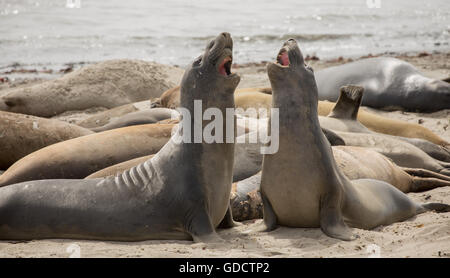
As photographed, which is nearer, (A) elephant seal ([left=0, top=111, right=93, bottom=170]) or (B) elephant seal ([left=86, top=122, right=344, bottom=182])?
(B) elephant seal ([left=86, top=122, right=344, bottom=182])

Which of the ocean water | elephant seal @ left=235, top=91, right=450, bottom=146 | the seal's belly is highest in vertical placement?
the seal's belly

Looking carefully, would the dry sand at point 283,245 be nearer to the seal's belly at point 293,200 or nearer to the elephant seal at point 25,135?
the seal's belly at point 293,200

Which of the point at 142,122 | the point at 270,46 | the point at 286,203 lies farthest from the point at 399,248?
the point at 270,46

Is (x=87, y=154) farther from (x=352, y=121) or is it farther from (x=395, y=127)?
(x=395, y=127)

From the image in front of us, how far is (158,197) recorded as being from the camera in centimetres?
502

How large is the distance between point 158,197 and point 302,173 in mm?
1013

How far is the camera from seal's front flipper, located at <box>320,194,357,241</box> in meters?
4.93

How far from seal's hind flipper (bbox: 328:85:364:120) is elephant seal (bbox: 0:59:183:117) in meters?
4.08

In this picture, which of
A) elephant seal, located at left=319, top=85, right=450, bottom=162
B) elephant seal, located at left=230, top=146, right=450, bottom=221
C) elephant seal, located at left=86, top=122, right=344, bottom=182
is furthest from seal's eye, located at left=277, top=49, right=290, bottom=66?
elephant seal, located at left=319, top=85, right=450, bottom=162

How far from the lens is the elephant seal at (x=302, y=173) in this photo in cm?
502

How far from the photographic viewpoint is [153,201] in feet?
16.5

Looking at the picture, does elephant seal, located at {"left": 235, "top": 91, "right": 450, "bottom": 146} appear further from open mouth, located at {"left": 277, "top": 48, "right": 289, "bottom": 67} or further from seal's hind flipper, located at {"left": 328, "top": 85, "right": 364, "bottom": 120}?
open mouth, located at {"left": 277, "top": 48, "right": 289, "bottom": 67}

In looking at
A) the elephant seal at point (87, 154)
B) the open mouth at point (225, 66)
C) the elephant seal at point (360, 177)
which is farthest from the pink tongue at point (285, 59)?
the elephant seal at point (87, 154)

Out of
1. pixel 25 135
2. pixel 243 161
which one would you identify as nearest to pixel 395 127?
pixel 243 161
